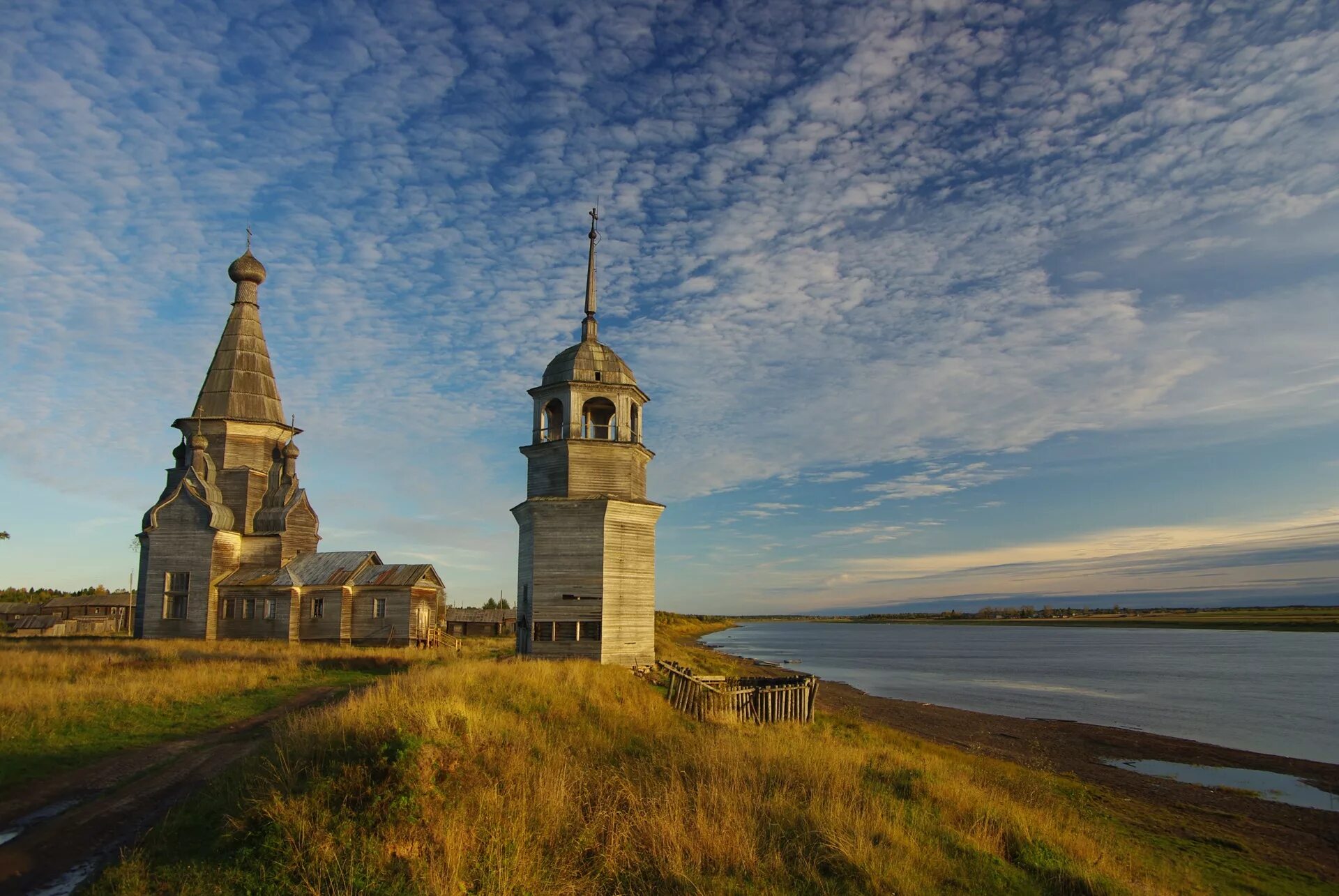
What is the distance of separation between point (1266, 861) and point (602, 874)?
1438 centimetres

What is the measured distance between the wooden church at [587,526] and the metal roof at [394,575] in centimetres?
1531

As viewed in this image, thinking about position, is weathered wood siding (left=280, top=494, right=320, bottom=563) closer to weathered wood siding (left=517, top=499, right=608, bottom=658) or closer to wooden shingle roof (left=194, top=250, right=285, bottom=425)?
wooden shingle roof (left=194, top=250, right=285, bottom=425)

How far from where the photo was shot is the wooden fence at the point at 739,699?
18453 mm

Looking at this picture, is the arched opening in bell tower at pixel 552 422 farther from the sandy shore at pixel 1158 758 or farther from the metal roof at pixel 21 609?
the metal roof at pixel 21 609

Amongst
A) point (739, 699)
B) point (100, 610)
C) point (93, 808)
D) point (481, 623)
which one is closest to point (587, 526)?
point (739, 699)

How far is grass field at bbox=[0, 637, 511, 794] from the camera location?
1300 cm

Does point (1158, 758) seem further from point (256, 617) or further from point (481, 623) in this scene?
point (481, 623)

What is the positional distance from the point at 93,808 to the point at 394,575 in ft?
95.2

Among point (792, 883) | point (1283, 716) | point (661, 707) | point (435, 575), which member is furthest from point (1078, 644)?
point (792, 883)

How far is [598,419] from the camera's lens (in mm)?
26953

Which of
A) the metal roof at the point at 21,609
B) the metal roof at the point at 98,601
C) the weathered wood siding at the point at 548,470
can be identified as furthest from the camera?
the metal roof at the point at 98,601

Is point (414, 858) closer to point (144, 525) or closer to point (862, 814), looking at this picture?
point (862, 814)

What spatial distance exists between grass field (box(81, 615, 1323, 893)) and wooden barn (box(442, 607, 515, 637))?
42400 millimetres

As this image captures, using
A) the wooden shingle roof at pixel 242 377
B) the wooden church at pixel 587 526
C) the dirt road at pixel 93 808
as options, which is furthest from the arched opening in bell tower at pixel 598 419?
the wooden shingle roof at pixel 242 377
